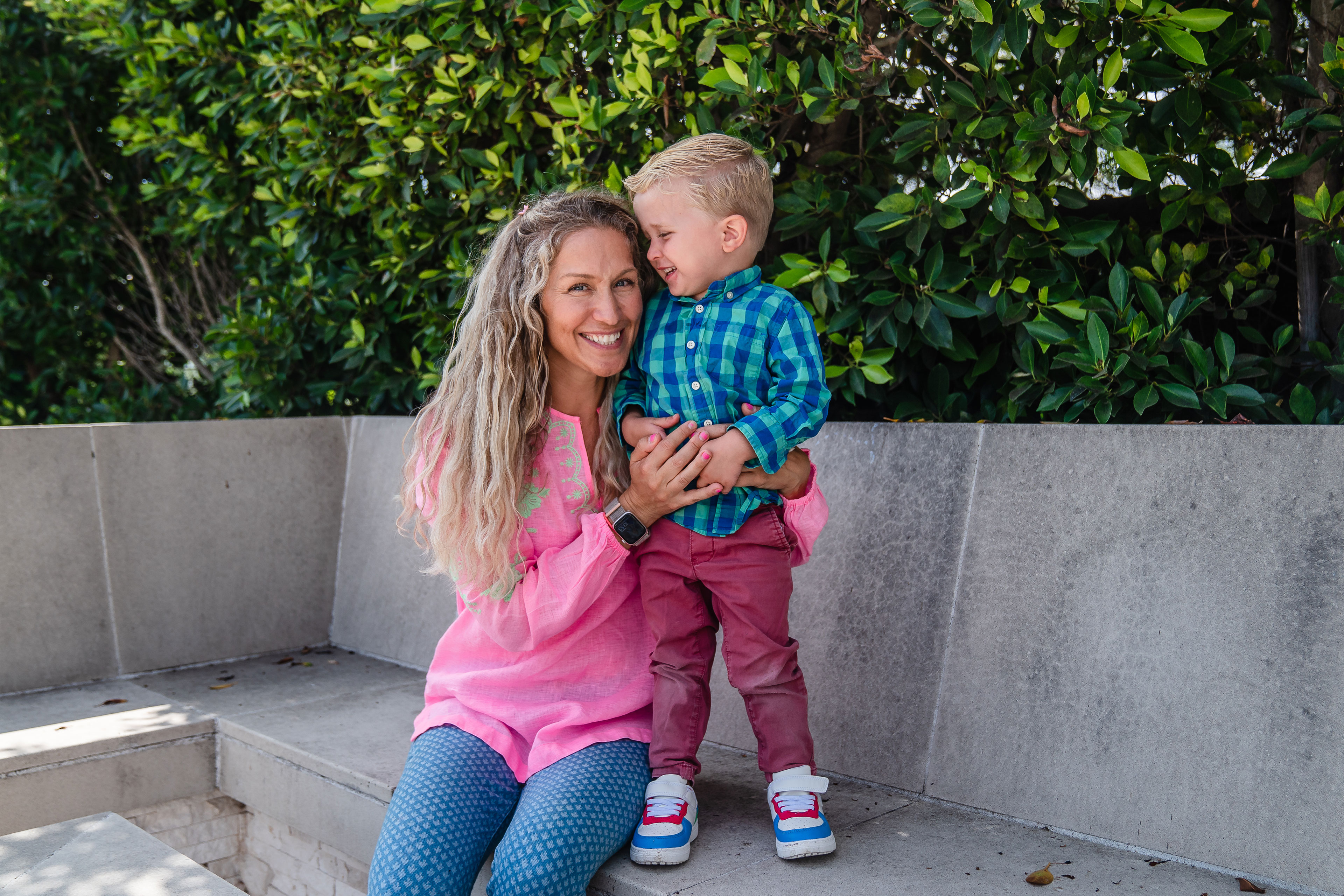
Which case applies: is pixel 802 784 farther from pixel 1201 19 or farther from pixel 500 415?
pixel 1201 19

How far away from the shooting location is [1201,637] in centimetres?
206

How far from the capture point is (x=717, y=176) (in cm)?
207

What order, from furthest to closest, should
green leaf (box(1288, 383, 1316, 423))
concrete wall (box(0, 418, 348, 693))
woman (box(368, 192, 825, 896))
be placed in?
concrete wall (box(0, 418, 348, 693)) < green leaf (box(1288, 383, 1316, 423)) < woman (box(368, 192, 825, 896))

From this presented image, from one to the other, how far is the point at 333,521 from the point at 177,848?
57.2 inches

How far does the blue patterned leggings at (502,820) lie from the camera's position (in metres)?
1.84

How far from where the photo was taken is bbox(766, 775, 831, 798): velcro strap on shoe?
200 centimetres

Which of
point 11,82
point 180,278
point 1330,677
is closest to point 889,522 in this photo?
point 1330,677

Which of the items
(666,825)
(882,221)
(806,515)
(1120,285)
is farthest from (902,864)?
(882,221)

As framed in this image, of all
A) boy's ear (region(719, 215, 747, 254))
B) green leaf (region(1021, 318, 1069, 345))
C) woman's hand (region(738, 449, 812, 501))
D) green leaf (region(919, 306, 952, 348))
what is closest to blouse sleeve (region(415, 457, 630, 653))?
woman's hand (region(738, 449, 812, 501))

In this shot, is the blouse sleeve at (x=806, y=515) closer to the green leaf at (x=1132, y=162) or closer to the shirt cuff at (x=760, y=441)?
the shirt cuff at (x=760, y=441)

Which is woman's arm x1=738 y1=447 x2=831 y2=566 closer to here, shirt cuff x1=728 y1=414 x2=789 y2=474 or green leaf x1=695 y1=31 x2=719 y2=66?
shirt cuff x1=728 y1=414 x2=789 y2=474

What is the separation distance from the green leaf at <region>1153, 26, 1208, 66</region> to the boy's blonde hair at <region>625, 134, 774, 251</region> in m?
0.94

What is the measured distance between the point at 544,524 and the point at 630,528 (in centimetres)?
27

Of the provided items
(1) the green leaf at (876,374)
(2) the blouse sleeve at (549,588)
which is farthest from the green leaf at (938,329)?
(2) the blouse sleeve at (549,588)
